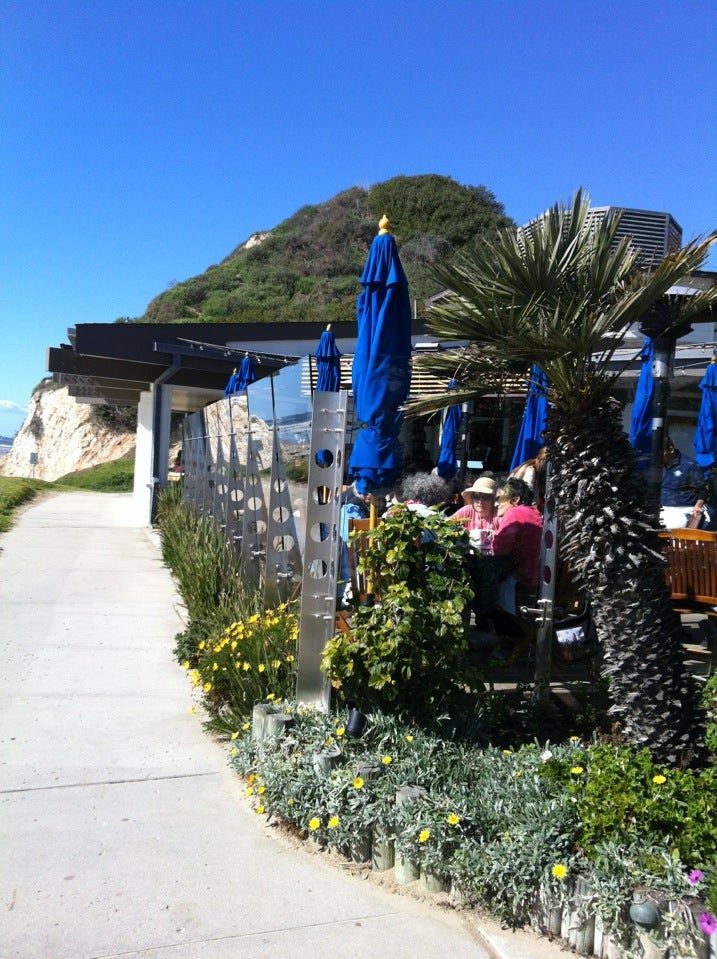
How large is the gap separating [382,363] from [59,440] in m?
45.5

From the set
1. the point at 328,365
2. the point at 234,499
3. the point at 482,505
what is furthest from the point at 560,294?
the point at 234,499

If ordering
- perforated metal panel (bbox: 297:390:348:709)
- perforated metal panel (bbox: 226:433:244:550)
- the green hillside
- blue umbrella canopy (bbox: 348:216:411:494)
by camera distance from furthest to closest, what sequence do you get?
the green hillside
perforated metal panel (bbox: 226:433:244:550)
blue umbrella canopy (bbox: 348:216:411:494)
perforated metal panel (bbox: 297:390:348:709)

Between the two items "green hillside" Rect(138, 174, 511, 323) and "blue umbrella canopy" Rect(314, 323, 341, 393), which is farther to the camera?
Answer: "green hillside" Rect(138, 174, 511, 323)

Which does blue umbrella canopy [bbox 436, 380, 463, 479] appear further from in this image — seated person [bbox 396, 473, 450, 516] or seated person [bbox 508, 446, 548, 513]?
seated person [bbox 508, 446, 548, 513]

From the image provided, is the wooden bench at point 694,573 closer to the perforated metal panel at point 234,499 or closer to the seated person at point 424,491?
the seated person at point 424,491

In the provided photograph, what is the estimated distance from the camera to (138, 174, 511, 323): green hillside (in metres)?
50.8

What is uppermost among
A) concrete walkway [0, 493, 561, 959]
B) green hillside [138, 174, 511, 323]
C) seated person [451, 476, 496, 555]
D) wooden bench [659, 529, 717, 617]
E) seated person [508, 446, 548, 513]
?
green hillside [138, 174, 511, 323]

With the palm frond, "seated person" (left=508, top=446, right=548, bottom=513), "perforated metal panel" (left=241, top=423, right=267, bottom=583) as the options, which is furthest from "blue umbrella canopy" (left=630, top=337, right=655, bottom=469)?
the palm frond

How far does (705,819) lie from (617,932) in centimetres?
51

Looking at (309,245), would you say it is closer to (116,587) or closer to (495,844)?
(116,587)

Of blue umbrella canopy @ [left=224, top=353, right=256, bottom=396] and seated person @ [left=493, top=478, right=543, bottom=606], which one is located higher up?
blue umbrella canopy @ [left=224, top=353, right=256, bottom=396]

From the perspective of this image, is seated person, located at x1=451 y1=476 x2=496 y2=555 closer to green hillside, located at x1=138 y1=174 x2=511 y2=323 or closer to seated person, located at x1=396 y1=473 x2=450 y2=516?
seated person, located at x1=396 y1=473 x2=450 y2=516

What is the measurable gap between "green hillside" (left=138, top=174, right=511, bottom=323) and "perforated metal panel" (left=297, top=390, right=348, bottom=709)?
4036cm

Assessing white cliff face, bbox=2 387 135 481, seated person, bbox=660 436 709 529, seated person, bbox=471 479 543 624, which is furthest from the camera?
white cliff face, bbox=2 387 135 481
